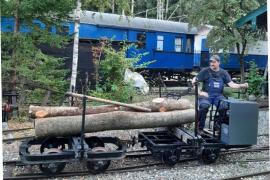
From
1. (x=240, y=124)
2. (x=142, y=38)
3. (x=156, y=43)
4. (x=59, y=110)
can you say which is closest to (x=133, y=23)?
(x=142, y=38)

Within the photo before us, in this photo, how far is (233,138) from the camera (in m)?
6.57

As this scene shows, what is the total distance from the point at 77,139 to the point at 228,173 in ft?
8.00

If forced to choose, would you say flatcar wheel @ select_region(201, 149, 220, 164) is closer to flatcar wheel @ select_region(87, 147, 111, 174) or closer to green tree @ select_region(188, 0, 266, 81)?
flatcar wheel @ select_region(87, 147, 111, 174)

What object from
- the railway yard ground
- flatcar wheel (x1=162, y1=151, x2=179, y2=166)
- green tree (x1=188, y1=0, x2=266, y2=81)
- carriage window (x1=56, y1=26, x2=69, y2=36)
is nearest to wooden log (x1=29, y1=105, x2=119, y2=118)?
the railway yard ground

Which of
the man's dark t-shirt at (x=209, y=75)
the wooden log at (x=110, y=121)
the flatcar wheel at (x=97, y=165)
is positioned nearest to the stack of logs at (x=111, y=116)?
the wooden log at (x=110, y=121)

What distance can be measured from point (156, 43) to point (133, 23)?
67.8 inches

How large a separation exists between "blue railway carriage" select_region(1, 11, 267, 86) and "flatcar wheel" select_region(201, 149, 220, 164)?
435 inches

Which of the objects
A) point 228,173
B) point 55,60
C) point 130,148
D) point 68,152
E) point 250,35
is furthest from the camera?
point 250,35

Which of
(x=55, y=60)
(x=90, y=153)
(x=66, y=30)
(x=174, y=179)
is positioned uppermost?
(x=66, y=30)

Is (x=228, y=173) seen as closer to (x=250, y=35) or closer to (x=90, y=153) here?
(x=90, y=153)

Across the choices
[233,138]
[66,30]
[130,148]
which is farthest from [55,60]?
[233,138]

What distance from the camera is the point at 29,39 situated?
1119 cm

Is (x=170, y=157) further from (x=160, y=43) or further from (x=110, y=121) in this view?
(x=160, y=43)

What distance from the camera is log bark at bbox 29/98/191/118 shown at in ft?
20.5
